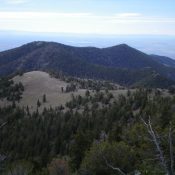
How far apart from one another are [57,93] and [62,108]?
27055 mm

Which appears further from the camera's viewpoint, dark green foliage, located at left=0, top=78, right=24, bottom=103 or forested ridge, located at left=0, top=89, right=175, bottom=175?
dark green foliage, located at left=0, top=78, right=24, bottom=103

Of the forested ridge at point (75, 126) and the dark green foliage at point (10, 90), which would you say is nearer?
the forested ridge at point (75, 126)

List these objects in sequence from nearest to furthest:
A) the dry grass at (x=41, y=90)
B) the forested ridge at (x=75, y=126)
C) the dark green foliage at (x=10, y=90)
→ the forested ridge at (x=75, y=126) → the dry grass at (x=41, y=90) → the dark green foliage at (x=10, y=90)

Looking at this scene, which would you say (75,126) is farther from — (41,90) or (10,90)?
(41,90)

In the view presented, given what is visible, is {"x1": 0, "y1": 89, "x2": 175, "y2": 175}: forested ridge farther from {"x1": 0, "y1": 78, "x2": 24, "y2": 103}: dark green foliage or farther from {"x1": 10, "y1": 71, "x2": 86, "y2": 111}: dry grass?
{"x1": 0, "y1": 78, "x2": 24, "y2": 103}: dark green foliage

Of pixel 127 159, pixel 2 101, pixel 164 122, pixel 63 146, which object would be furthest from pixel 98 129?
pixel 2 101

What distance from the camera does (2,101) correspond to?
136000mm

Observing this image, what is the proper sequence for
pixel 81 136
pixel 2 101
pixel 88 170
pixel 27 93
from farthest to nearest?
pixel 27 93
pixel 2 101
pixel 81 136
pixel 88 170

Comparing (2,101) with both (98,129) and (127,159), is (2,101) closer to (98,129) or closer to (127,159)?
(98,129)

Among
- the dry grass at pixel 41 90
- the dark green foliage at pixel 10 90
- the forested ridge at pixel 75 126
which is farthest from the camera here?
the dark green foliage at pixel 10 90

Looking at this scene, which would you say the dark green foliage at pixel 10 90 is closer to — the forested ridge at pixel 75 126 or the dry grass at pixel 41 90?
the dry grass at pixel 41 90

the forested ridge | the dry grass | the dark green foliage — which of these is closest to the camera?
the forested ridge

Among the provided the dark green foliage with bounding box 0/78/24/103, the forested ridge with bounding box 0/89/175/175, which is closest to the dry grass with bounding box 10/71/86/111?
Answer: the dark green foliage with bounding box 0/78/24/103

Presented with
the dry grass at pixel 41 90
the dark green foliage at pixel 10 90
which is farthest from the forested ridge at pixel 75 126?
the dark green foliage at pixel 10 90
